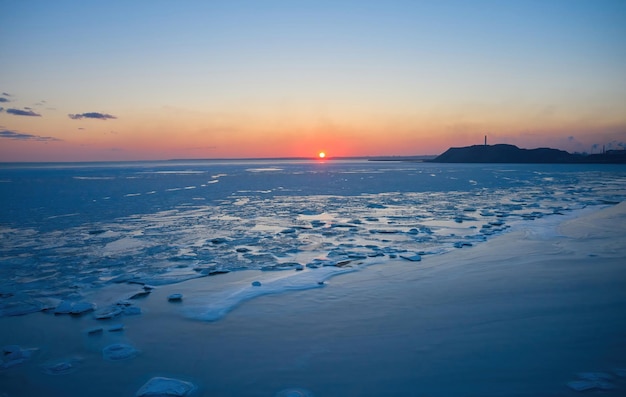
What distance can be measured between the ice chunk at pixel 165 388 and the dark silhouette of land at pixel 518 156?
8612 centimetres

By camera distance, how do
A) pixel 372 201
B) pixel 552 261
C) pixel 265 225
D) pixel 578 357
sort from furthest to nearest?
pixel 372 201, pixel 265 225, pixel 552 261, pixel 578 357

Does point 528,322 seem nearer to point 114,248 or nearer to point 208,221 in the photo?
point 114,248

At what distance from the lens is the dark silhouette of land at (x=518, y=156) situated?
252 ft

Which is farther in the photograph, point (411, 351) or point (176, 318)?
point (176, 318)

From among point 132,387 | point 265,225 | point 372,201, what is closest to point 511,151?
point 372,201

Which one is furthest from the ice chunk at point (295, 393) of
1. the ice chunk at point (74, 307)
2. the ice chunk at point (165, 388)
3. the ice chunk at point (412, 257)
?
the ice chunk at point (412, 257)

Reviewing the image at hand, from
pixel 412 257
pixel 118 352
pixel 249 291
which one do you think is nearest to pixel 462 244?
pixel 412 257

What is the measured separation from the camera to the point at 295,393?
3.12 meters

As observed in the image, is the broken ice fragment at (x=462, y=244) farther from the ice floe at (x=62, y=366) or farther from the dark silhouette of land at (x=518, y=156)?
the dark silhouette of land at (x=518, y=156)

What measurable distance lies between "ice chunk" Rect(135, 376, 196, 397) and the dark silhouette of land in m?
86.1

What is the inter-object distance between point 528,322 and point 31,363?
4.89 m

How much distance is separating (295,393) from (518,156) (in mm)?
103268

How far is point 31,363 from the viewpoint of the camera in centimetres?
363

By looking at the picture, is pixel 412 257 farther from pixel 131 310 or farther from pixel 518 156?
pixel 518 156
